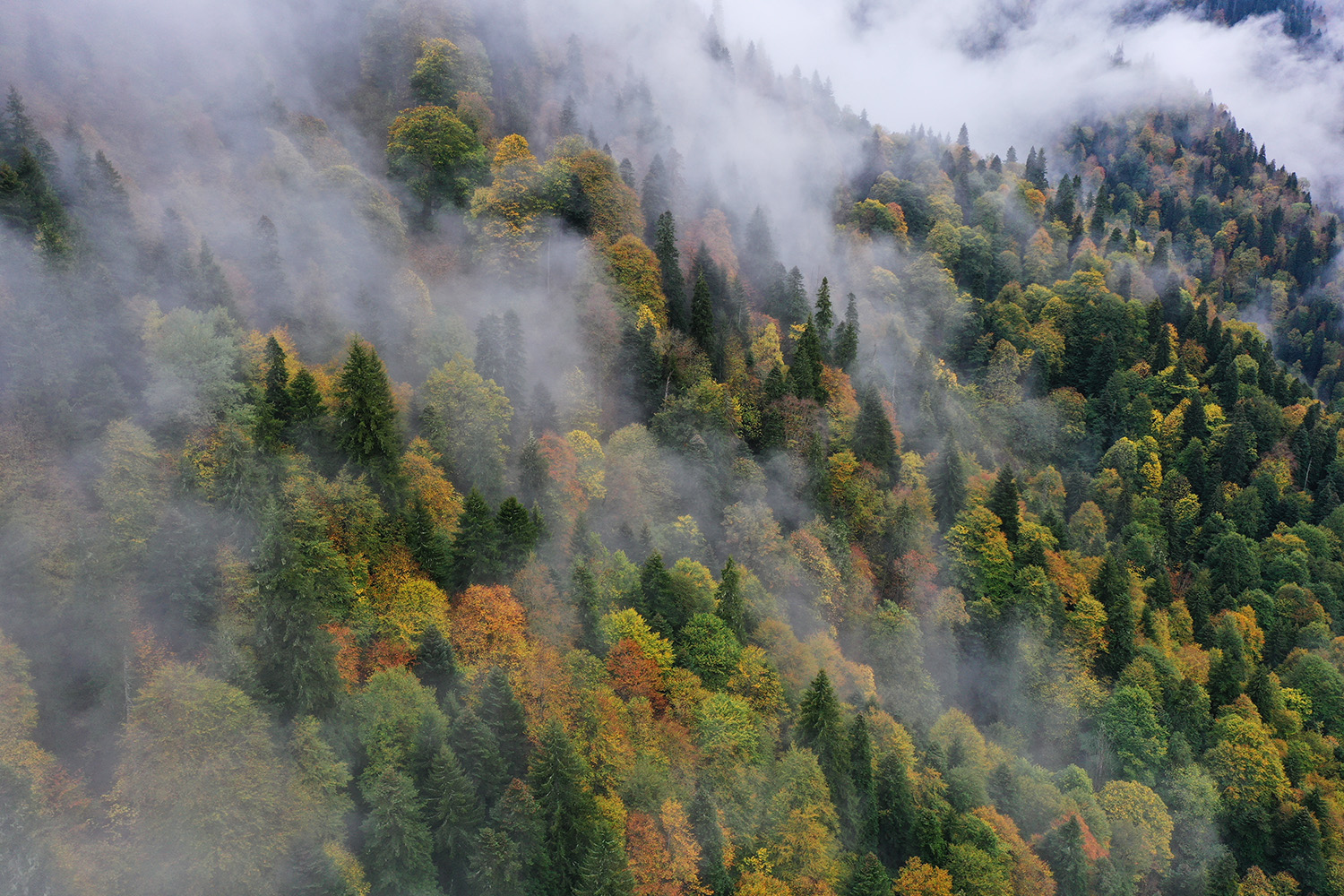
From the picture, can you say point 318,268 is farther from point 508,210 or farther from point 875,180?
point 875,180

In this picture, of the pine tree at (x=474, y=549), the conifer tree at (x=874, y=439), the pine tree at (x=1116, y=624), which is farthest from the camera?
the conifer tree at (x=874, y=439)

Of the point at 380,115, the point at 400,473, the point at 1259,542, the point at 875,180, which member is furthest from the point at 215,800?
the point at 875,180

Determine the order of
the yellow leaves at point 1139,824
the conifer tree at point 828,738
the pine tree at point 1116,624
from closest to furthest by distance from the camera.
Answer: the conifer tree at point 828,738
the yellow leaves at point 1139,824
the pine tree at point 1116,624

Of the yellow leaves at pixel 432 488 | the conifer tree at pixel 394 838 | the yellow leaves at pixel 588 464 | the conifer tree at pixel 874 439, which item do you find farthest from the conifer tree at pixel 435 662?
the conifer tree at pixel 874 439

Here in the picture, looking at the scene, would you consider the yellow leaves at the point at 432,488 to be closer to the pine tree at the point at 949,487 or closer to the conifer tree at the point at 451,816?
the conifer tree at the point at 451,816

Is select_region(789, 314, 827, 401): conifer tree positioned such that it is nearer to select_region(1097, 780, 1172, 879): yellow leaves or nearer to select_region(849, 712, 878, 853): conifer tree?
select_region(849, 712, 878, 853): conifer tree

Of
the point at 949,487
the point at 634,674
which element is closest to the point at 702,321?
the point at 949,487

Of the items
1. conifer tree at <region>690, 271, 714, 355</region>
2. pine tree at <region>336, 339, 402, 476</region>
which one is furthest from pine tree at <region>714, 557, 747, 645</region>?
conifer tree at <region>690, 271, 714, 355</region>
